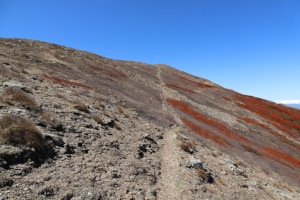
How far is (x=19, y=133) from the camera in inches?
297

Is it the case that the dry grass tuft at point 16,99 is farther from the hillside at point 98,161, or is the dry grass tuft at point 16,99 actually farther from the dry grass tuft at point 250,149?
the dry grass tuft at point 250,149

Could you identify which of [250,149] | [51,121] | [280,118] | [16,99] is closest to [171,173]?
[51,121]

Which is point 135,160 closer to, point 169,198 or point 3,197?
point 169,198

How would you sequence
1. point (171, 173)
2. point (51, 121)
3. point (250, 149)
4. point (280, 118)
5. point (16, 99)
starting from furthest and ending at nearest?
1. point (280, 118)
2. point (250, 149)
3. point (171, 173)
4. point (16, 99)
5. point (51, 121)

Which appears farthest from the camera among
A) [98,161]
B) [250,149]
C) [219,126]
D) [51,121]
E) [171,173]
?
[219,126]

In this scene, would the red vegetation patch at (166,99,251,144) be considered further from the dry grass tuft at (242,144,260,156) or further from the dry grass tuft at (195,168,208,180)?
the dry grass tuft at (195,168,208,180)

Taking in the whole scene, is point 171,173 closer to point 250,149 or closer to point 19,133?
point 19,133

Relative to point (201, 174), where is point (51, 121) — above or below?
above

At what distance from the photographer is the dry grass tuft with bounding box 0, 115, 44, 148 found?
7.22 m

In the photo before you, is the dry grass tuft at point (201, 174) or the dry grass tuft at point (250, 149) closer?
the dry grass tuft at point (201, 174)

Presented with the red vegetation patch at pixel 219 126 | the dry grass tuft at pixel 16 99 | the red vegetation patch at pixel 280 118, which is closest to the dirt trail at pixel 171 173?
the dry grass tuft at pixel 16 99

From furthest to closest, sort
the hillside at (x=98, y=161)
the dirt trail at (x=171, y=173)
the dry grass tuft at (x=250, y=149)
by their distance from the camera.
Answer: the dry grass tuft at (x=250, y=149), the dirt trail at (x=171, y=173), the hillside at (x=98, y=161)

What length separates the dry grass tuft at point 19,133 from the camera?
722 centimetres

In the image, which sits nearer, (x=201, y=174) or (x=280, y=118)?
(x=201, y=174)
